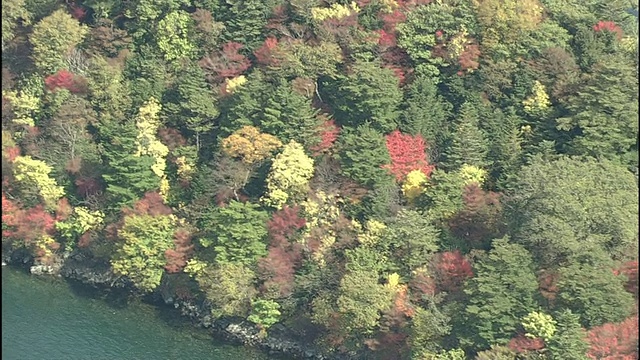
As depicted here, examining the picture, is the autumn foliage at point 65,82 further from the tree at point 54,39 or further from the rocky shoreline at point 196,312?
the rocky shoreline at point 196,312

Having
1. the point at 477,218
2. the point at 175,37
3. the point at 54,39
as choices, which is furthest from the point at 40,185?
the point at 477,218

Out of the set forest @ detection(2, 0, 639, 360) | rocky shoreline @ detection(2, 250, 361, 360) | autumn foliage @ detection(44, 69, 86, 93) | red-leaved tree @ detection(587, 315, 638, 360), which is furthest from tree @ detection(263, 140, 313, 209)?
red-leaved tree @ detection(587, 315, 638, 360)

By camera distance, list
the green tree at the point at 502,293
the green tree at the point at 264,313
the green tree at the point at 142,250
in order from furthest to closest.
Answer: the green tree at the point at 142,250 < the green tree at the point at 264,313 < the green tree at the point at 502,293

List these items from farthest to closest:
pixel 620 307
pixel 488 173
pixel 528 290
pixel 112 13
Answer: pixel 112 13
pixel 488 173
pixel 528 290
pixel 620 307

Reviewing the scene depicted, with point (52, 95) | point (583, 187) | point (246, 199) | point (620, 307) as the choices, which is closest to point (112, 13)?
point (52, 95)

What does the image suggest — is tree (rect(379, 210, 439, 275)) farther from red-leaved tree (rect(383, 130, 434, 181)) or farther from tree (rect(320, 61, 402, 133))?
tree (rect(320, 61, 402, 133))

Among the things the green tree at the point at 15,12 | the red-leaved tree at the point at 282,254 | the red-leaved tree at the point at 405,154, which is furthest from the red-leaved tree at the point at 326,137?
the green tree at the point at 15,12

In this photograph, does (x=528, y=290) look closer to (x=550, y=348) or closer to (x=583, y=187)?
(x=550, y=348)

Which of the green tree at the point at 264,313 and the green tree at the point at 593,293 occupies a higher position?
the green tree at the point at 593,293
